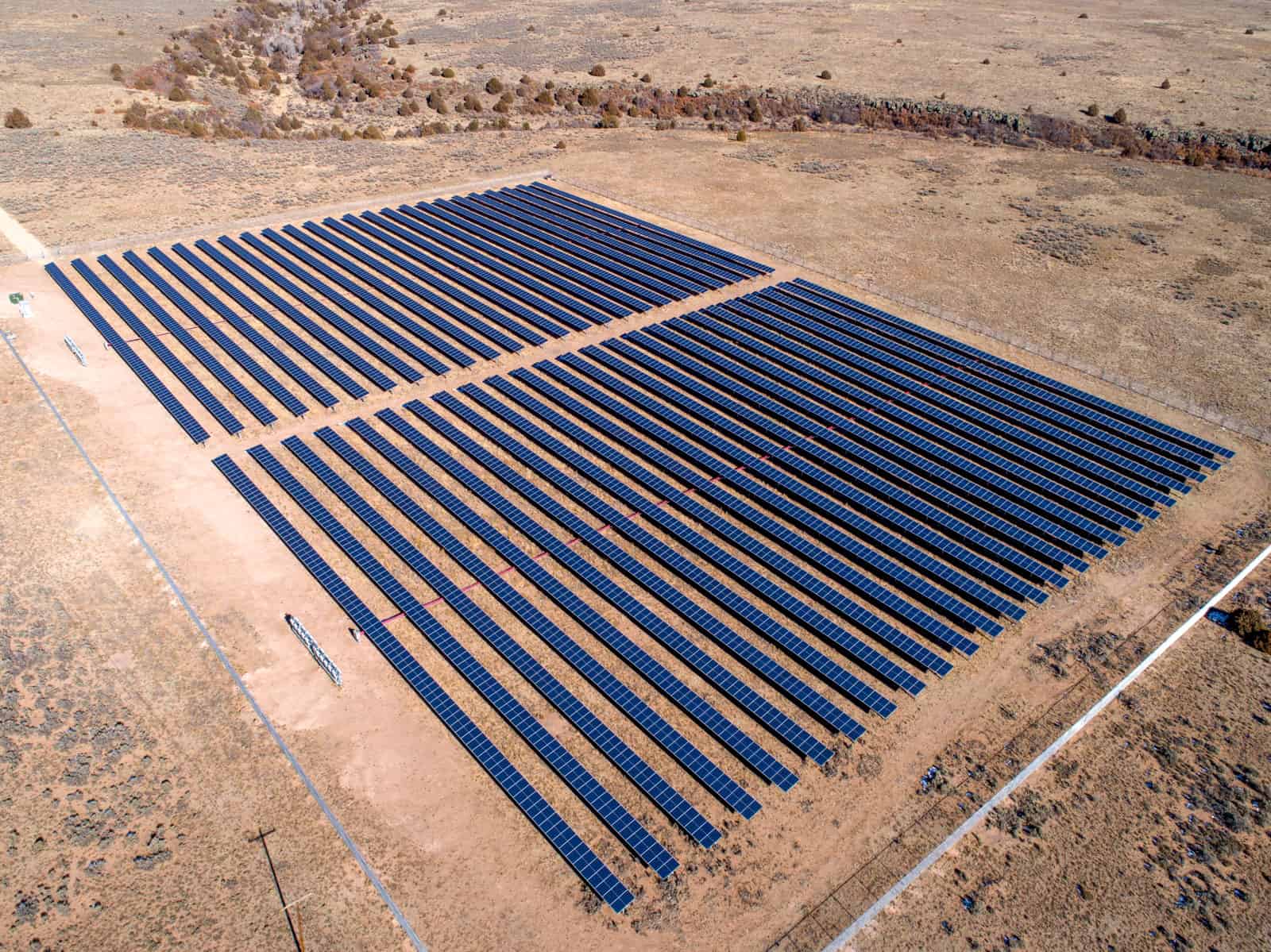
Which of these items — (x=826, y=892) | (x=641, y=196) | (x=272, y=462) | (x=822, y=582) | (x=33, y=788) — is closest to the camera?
(x=826, y=892)

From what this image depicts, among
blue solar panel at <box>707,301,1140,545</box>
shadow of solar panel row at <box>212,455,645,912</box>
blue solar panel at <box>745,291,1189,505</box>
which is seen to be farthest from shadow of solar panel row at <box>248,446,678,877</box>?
blue solar panel at <box>745,291,1189,505</box>

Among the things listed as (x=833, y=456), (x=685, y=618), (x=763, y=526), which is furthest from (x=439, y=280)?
(x=685, y=618)

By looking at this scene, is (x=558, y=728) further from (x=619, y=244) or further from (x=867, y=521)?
(x=619, y=244)

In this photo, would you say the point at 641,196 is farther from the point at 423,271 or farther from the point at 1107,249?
the point at 1107,249

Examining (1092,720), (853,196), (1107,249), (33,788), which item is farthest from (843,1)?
(33,788)

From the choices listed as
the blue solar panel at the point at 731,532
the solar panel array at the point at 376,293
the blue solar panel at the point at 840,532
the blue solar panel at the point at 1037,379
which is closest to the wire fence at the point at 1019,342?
the blue solar panel at the point at 1037,379
